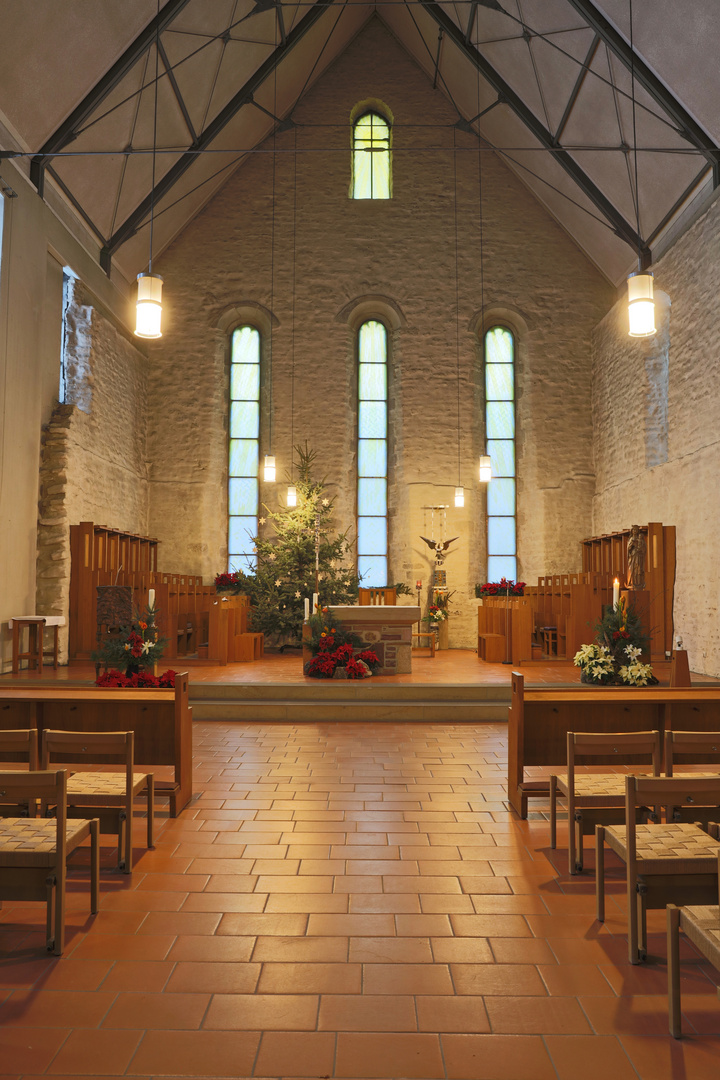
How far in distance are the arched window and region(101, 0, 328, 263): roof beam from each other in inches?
91.0

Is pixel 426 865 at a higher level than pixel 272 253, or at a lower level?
lower

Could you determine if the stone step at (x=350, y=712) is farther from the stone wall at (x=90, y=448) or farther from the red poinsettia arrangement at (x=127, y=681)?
the stone wall at (x=90, y=448)

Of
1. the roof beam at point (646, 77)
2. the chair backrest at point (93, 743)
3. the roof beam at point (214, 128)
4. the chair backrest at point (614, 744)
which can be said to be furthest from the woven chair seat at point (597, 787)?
the roof beam at point (214, 128)

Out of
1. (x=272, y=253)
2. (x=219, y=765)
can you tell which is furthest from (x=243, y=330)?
(x=219, y=765)

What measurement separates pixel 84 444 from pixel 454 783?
757 cm

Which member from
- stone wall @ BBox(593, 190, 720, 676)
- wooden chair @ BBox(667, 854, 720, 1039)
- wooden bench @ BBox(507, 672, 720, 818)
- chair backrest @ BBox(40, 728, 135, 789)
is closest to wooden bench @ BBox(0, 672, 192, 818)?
chair backrest @ BBox(40, 728, 135, 789)

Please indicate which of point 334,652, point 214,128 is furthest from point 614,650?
point 214,128

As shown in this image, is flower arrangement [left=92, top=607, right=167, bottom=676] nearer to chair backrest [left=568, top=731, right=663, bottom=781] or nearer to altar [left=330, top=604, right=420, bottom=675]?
altar [left=330, top=604, right=420, bottom=675]

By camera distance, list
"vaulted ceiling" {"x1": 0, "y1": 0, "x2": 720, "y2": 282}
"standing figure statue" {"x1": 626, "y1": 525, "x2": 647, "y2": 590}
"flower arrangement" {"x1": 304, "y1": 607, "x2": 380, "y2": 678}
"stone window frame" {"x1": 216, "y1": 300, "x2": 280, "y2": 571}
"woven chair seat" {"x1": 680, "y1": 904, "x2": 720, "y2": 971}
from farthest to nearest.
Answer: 1. "stone window frame" {"x1": 216, "y1": 300, "x2": 280, "y2": 571}
2. "standing figure statue" {"x1": 626, "y1": 525, "x2": 647, "y2": 590}
3. "vaulted ceiling" {"x1": 0, "y1": 0, "x2": 720, "y2": 282}
4. "flower arrangement" {"x1": 304, "y1": 607, "x2": 380, "y2": 678}
5. "woven chair seat" {"x1": 680, "y1": 904, "x2": 720, "y2": 971}

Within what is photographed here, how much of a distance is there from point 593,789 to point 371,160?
12883 millimetres

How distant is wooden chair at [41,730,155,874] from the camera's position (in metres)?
3.21

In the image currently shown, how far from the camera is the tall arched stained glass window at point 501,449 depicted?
43.2 ft

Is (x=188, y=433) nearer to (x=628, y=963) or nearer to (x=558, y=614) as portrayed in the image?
(x=558, y=614)

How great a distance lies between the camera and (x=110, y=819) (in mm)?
3393
